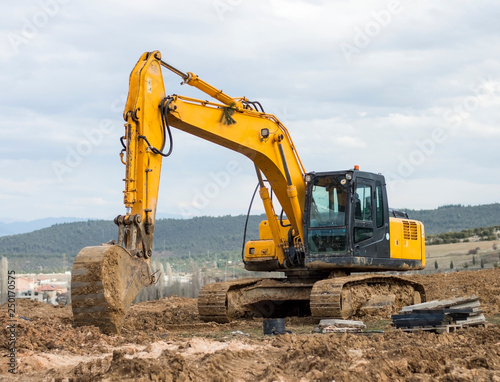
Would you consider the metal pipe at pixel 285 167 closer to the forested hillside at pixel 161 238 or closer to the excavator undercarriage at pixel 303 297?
the excavator undercarriage at pixel 303 297

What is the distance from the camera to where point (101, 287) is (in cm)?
1039

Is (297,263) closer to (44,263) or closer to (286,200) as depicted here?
(286,200)

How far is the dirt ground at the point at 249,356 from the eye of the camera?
24.1 ft

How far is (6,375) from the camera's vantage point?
806 cm

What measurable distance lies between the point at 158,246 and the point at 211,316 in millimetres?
95980

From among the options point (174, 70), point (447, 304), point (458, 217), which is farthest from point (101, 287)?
point (458, 217)

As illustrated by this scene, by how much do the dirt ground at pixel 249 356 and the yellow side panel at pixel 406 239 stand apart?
3526mm

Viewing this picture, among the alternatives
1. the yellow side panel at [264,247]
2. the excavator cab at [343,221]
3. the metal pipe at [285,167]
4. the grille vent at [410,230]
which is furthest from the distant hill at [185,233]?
the excavator cab at [343,221]

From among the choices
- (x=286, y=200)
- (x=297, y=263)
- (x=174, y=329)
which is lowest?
(x=174, y=329)

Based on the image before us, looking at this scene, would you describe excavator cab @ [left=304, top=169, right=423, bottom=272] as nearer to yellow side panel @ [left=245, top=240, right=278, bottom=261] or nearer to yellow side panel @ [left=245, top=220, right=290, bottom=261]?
yellow side panel @ [left=245, top=220, right=290, bottom=261]

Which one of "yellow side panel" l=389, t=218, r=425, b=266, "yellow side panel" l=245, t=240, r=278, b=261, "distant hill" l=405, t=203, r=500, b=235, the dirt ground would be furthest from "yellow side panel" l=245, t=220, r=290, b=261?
"distant hill" l=405, t=203, r=500, b=235

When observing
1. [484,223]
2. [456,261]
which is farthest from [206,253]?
[456,261]

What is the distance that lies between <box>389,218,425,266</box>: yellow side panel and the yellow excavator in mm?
23

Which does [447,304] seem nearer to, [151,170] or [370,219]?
[370,219]
